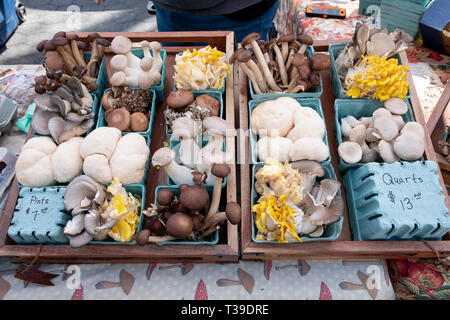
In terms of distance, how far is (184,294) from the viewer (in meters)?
1.33

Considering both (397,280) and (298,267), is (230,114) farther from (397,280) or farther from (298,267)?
(397,280)

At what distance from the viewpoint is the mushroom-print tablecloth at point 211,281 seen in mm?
1323

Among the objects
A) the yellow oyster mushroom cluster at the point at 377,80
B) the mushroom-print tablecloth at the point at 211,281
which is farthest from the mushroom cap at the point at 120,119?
the yellow oyster mushroom cluster at the point at 377,80

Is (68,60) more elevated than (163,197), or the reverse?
(68,60)

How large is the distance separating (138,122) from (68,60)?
544 mm

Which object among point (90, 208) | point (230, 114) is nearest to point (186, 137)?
point (230, 114)

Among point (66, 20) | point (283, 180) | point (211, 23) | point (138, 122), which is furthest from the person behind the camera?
point (66, 20)

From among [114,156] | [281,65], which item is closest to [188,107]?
[114,156]

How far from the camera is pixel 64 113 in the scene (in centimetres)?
141

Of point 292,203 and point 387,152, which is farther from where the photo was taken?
point 387,152

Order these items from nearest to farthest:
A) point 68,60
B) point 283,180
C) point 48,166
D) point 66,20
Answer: point 283,180 → point 48,166 → point 68,60 → point 66,20

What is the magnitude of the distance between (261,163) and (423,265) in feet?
2.74

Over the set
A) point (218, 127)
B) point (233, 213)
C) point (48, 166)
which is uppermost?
point (218, 127)

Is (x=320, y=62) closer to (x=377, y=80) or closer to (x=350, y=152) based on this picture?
(x=377, y=80)
